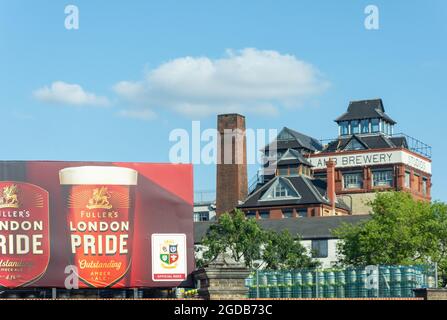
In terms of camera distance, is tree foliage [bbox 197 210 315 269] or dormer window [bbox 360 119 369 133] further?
dormer window [bbox 360 119 369 133]

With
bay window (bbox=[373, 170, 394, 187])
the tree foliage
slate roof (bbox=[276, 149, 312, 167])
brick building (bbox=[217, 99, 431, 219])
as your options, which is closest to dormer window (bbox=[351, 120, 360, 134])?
brick building (bbox=[217, 99, 431, 219])

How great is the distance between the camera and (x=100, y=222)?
145 feet

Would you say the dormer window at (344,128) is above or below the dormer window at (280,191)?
above

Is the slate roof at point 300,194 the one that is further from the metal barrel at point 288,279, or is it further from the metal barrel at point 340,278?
the metal barrel at point 340,278

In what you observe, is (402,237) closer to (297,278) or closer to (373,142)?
(297,278)

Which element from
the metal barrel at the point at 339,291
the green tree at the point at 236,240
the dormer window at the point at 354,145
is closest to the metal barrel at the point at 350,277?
the metal barrel at the point at 339,291

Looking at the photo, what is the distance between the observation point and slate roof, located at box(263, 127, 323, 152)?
403 ft

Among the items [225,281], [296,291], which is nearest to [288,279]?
[296,291]

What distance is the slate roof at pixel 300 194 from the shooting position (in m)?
111

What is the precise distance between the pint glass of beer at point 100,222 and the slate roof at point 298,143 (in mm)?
79029

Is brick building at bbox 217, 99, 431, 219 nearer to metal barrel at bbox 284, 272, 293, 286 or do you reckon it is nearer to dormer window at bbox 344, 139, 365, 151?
dormer window at bbox 344, 139, 365, 151

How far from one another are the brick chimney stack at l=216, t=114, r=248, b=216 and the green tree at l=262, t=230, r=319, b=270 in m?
34.7
